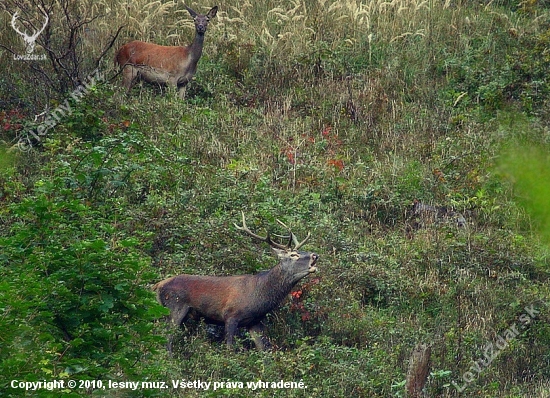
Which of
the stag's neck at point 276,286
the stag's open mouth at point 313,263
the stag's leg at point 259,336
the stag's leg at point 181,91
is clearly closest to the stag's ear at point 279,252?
the stag's neck at point 276,286

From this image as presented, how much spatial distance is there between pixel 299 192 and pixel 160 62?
12.2 feet

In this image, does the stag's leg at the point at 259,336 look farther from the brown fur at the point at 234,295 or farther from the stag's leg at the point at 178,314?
the stag's leg at the point at 178,314

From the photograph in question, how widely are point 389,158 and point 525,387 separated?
5.61 meters

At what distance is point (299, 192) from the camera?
1495cm

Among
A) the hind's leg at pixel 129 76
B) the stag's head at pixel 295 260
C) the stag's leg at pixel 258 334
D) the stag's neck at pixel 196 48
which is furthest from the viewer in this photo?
the stag's neck at pixel 196 48

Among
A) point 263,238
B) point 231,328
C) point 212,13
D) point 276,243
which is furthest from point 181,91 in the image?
point 231,328

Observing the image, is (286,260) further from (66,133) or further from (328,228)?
(66,133)

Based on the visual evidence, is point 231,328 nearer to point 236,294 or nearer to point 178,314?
point 236,294

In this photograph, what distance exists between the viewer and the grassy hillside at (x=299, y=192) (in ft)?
29.1

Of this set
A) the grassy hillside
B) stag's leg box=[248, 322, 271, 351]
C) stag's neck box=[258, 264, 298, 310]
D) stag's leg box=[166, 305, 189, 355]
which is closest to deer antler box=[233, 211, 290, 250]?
stag's neck box=[258, 264, 298, 310]

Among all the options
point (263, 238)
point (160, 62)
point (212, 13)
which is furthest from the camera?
point (212, 13)

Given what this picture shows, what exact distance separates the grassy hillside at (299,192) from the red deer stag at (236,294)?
0.82ft

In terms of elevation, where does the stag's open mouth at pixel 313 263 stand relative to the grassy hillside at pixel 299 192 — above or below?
above

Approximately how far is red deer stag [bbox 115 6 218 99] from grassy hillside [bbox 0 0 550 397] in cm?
27
